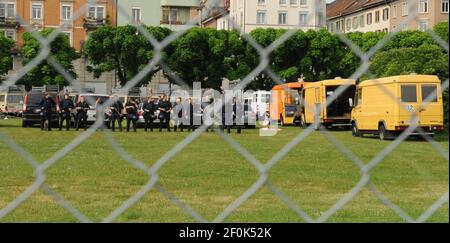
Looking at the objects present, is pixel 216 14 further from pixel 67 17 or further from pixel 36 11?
pixel 36 11

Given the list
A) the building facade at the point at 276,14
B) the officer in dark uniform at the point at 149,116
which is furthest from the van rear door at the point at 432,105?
the officer in dark uniform at the point at 149,116

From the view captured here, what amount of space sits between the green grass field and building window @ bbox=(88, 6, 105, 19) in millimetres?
1196

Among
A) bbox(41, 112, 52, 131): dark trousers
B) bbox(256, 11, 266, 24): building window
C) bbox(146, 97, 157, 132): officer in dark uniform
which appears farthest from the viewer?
bbox(41, 112, 52, 131): dark trousers

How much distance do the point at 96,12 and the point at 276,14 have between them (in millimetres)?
812

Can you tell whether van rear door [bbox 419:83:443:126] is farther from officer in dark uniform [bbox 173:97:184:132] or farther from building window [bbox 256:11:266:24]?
officer in dark uniform [bbox 173:97:184:132]

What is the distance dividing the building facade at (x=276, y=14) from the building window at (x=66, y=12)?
42 cm

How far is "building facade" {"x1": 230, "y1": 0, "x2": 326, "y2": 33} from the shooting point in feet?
6.28

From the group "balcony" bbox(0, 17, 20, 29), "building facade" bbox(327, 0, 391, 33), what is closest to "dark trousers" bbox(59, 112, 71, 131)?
"building facade" bbox(327, 0, 391, 33)

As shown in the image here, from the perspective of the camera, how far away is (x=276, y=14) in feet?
8.28

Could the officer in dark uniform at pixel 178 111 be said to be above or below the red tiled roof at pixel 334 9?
below

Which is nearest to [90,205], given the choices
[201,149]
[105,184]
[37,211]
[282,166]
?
[37,211]

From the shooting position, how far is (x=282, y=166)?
10695mm

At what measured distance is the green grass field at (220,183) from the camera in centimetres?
602

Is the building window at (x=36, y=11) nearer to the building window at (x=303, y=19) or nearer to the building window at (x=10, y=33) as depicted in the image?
the building window at (x=10, y=33)
